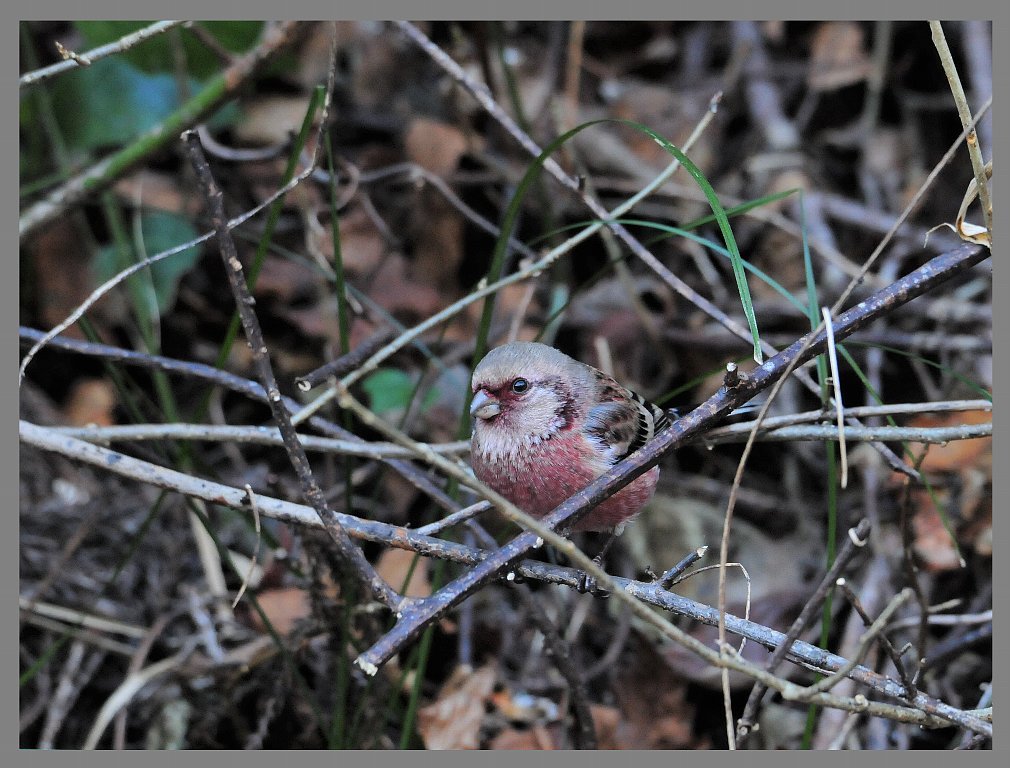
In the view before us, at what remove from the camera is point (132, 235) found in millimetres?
5242

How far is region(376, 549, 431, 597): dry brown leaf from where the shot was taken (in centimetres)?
425

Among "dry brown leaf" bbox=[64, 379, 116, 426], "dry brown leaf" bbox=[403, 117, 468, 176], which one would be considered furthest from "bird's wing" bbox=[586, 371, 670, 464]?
"dry brown leaf" bbox=[64, 379, 116, 426]

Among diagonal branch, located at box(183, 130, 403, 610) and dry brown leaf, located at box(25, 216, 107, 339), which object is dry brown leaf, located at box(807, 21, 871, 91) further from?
diagonal branch, located at box(183, 130, 403, 610)

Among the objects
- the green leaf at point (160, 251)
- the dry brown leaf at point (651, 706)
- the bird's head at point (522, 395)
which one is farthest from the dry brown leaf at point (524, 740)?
the green leaf at point (160, 251)

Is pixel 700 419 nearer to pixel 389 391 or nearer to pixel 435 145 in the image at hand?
pixel 389 391

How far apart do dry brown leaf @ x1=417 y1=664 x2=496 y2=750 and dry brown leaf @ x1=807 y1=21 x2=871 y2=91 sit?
409cm

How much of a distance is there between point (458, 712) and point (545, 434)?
1567mm

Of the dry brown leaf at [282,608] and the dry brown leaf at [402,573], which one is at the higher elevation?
the dry brown leaf at [402,573]

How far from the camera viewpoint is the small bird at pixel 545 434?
9.87 ft

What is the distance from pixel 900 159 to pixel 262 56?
149 inches

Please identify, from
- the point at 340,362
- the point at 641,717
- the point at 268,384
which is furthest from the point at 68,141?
the point at 641,717

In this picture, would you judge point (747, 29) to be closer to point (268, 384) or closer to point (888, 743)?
point (888, 743)

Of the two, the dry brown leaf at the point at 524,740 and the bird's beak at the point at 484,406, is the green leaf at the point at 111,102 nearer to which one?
the bird's beak at the point at 484,406

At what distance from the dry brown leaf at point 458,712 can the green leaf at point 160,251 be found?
2363 millimetres
